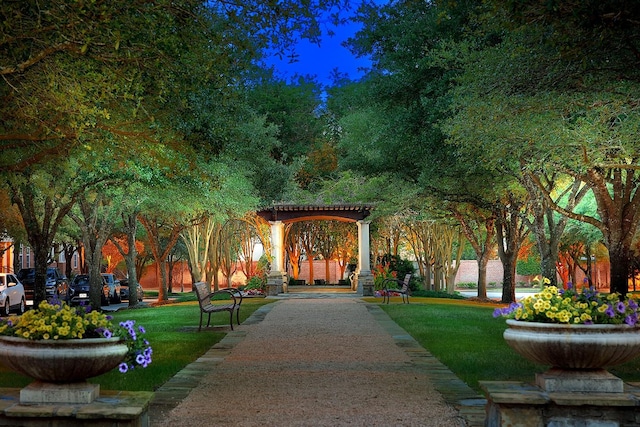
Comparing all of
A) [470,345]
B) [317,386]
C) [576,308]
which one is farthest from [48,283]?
[576,308]

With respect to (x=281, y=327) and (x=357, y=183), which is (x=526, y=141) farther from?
(x=357, y=183)

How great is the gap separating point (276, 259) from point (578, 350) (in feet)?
90.4

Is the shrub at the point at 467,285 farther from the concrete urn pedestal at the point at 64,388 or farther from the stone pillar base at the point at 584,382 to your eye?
the concrete urn pedestal at the point at 64,388

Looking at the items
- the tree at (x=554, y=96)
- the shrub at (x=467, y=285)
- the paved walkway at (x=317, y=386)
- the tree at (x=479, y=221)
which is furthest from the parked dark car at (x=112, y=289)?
the shrub at (x=467, y=285)

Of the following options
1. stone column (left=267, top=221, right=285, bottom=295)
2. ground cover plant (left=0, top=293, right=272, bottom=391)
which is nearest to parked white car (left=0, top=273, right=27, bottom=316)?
ground cover plant (left=0, top=293, right=272, bottom=391)

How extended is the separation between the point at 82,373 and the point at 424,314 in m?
15.0

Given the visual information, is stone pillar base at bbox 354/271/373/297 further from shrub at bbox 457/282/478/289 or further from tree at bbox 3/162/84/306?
shrub at bbox 457/282/478/289

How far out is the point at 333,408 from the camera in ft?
24.9

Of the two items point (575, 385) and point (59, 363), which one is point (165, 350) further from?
point (575, 385)

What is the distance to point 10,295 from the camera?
2539 centimetres

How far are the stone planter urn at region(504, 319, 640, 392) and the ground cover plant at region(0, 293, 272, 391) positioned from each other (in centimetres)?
440

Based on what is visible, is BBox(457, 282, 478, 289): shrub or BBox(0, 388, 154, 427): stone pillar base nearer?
BBox(0, 388, 154, 427): stone pillar base

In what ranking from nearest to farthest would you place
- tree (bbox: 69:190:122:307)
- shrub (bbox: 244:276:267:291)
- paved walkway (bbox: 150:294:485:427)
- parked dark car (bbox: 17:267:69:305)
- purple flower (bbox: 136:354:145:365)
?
purple flower (bbox: 136:354:145:365), paved walkway (bbox: 150:294:485:427), tree (bbox: 69:190:122:307), shrub (bbox: 244:276:267:291), parked dark car (bbox: 17:267:69:305)

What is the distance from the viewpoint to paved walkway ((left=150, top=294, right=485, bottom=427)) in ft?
23.5
